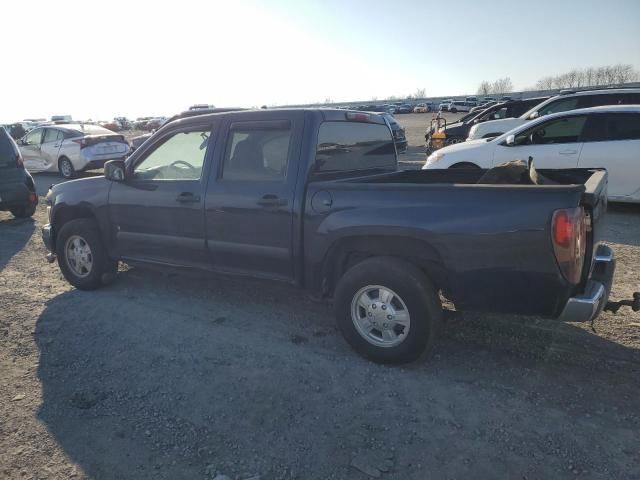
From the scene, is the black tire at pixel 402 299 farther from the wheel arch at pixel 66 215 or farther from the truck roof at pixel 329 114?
the wheel arch at pixel 66 215

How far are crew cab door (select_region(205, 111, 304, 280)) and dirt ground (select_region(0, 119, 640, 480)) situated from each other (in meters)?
0.63

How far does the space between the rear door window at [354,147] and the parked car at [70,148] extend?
37.6 feet

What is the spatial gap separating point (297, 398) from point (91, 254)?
10.1ft

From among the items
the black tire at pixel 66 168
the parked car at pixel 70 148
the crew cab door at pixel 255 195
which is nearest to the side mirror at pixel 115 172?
the crew cab door at pixel 255 195

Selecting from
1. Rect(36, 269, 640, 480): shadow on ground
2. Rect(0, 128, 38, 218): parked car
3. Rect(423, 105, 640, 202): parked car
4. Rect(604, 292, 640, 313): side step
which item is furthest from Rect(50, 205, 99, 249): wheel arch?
Rect(423, 105, 640, 202): parked car

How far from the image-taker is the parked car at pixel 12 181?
815cm

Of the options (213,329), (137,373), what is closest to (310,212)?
(213,329)

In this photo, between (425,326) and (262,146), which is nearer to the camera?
(425,326)

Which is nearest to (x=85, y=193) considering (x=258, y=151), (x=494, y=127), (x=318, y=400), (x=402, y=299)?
(x=258, y=151)

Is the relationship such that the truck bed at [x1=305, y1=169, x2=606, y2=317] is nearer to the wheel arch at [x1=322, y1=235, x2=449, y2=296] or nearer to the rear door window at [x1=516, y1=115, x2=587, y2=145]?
the wheel arch at [x1=322, y1=235, x2=449, y2=296]

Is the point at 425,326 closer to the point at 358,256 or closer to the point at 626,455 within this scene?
the point at 358,256

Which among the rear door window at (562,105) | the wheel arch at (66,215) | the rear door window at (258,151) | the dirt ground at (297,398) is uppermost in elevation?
the rear door window at (562,105)

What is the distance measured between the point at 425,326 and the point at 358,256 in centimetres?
76

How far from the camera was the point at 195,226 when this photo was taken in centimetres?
426
